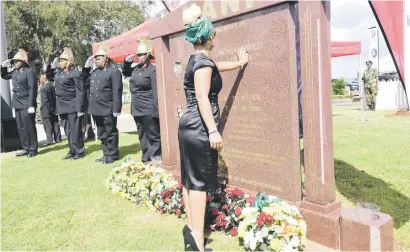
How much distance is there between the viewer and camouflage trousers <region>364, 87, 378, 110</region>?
15.2 metres

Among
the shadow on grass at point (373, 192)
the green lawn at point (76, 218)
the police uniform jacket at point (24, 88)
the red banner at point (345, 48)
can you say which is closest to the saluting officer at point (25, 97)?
the police uniform jacket at point (24, 88)

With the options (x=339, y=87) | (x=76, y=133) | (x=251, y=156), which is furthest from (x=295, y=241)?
(x=339, y=87)

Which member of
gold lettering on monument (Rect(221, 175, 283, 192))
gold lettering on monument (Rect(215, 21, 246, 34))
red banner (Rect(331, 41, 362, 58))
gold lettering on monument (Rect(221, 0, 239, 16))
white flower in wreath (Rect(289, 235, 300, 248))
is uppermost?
red banner (Rect(331, 41, 362, 58))

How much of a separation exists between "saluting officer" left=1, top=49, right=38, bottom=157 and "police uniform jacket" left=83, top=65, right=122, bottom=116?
1768 millimetres

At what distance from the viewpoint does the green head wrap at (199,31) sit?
2.88 m

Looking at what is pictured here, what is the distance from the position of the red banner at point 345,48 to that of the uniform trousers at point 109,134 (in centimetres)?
745

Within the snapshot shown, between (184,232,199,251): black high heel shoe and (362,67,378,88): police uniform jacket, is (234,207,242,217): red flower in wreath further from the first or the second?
(362,67,378,88): police uniform jacket

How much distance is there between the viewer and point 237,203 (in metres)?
3.62

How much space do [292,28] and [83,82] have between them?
5363 mm

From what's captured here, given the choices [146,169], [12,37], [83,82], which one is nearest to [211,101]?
[146,169]

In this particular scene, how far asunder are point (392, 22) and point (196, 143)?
1630 millimetres

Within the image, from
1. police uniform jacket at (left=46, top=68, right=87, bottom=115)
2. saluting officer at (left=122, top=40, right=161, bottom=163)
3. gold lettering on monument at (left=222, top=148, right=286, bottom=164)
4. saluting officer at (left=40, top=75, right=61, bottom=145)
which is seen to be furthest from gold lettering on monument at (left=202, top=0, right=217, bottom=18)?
saluting officer at (left=40, top=75, right=61, bottom=145)

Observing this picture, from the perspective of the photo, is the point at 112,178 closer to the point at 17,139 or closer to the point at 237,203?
the point at 237,203

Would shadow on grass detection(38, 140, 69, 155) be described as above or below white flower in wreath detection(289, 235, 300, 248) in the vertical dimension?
above
